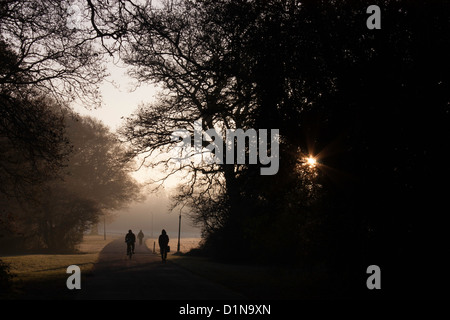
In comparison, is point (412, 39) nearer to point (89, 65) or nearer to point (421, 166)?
point (421, 166)

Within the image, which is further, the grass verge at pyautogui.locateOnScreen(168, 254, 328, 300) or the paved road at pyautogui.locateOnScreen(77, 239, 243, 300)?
the grass verge at pyautogui.locateOnScreen(168, 254, 328, 300)

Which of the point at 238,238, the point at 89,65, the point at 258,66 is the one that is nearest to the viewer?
the point at 258,66

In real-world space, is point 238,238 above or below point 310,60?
below

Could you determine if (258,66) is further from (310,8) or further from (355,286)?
(355,286)

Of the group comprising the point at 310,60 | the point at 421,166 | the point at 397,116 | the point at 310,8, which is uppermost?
the point at 310,8

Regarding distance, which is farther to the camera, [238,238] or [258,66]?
[238,238]

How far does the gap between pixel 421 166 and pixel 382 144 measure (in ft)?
3.18

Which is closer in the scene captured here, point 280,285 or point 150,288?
point 150,288

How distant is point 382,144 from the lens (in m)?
11.2

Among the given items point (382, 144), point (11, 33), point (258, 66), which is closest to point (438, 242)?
point (382, 144)

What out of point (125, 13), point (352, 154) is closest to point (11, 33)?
point (125, 13)

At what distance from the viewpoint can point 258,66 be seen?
12828mm

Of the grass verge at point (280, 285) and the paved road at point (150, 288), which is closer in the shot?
the paved road at point (150, 288)
